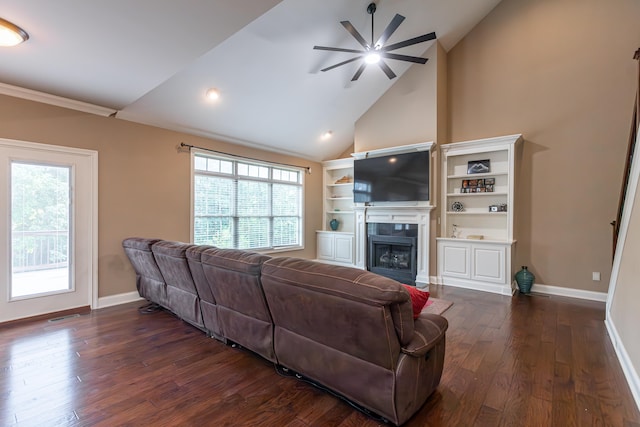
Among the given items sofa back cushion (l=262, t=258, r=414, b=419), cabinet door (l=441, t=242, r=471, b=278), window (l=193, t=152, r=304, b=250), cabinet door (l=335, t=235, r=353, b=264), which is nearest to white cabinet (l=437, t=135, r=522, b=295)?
cabinet door (l=441, t=242, r=471, b=278)

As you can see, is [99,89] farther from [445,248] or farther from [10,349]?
[445,248]

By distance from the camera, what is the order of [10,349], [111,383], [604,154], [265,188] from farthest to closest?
[265,188]
[604,154]
[10,349]
[111,383]

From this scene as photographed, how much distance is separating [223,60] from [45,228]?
304 cm

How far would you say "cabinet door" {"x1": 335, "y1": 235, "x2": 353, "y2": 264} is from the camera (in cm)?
674

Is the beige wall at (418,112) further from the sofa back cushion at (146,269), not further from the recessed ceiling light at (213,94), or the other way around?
the sofa back cushion at (146,269)

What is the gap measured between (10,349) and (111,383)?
1.42 m

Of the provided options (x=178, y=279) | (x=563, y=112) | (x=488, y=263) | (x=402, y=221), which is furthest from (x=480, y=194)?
(x=178, y=279)

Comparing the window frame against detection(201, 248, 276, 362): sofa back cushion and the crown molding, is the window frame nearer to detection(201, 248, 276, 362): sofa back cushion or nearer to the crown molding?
the crown molding

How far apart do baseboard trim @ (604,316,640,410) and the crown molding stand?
5911 mm

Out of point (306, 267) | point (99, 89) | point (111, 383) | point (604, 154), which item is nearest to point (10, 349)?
point (111, 383)

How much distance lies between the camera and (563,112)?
184 inches

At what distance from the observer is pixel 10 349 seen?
2.76 meters

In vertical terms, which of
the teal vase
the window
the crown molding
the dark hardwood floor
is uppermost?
the crown molding

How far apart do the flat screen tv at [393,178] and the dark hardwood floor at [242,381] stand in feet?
8.75
